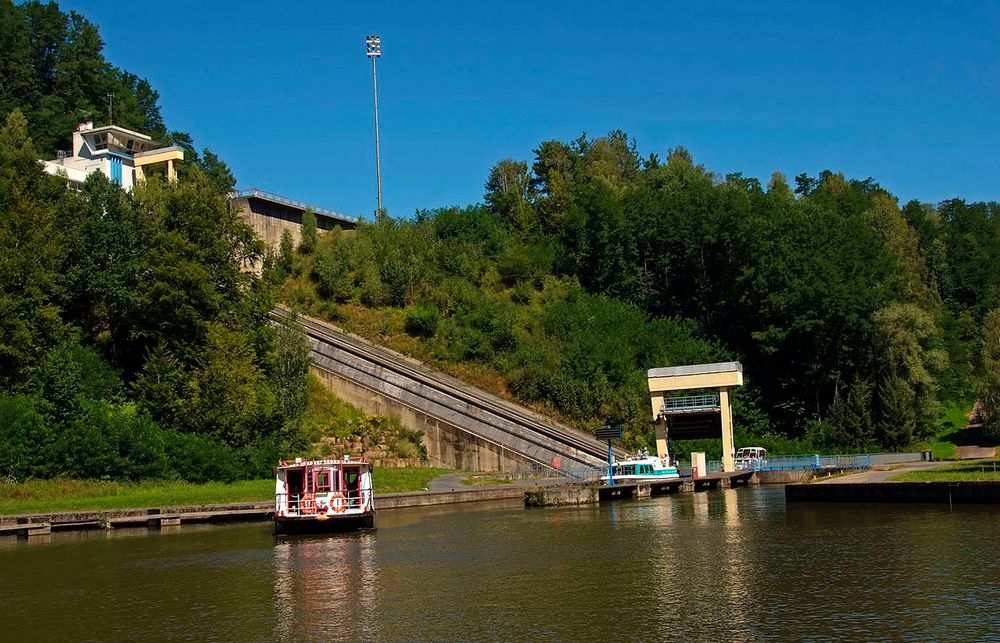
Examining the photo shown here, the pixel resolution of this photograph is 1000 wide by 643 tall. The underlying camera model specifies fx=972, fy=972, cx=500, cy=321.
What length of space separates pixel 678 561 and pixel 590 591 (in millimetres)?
5178

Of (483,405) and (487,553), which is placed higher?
(483,405)

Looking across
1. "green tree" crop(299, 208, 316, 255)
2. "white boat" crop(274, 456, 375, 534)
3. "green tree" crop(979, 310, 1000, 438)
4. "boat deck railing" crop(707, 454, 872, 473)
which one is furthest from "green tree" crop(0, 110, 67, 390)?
"green tree" crop(979, 310, 1000, 438)

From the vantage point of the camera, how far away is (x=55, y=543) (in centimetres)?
3831

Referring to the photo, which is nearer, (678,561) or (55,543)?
(678,561)

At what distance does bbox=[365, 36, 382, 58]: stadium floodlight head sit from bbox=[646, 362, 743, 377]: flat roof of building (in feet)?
183

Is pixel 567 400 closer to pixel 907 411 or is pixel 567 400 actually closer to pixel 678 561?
pixel 907 411

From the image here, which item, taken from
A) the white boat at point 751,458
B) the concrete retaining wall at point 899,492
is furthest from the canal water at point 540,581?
the white boat at point 751,458

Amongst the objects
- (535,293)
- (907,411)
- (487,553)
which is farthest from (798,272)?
(487,553)

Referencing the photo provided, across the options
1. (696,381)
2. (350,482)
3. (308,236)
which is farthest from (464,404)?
(308,236)

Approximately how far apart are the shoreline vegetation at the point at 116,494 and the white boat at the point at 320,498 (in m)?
9.08

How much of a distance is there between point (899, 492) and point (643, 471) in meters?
17.5

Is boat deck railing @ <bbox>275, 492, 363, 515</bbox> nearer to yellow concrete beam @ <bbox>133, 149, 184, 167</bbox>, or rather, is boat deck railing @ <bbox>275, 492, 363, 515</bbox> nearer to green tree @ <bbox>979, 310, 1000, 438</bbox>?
green tree @ <bbox>979, 310, 1000, 438</bbox>

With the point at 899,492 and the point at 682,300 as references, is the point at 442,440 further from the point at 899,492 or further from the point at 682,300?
the point at 682,300

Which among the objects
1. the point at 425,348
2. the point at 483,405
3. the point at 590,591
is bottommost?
the point at 590,591
